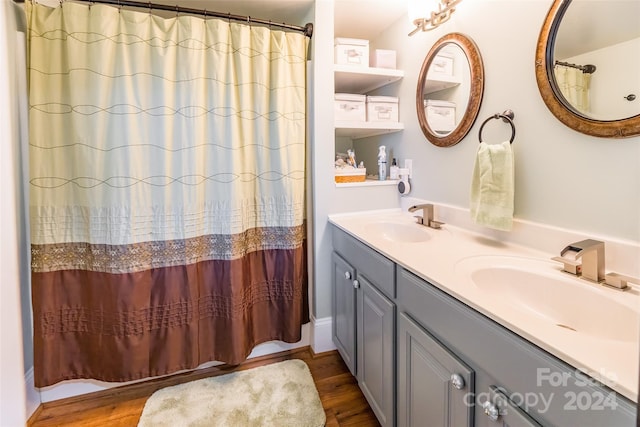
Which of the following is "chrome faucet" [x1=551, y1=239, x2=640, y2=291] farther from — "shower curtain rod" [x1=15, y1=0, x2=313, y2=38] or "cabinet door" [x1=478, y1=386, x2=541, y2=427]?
"shower curtain rod" [x1=15, y1=0, x2=313, y2=38]

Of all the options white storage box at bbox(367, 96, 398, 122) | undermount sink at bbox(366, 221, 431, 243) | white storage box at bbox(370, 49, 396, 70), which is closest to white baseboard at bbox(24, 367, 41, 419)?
undermount sink at bbox(366, 221, 431, 243)

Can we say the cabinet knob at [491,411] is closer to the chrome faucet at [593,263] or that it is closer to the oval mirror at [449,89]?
the chrome faucet at [593,263]

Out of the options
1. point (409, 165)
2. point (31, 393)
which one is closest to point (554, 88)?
point (409, 165)

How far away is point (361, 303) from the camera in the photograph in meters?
1.49

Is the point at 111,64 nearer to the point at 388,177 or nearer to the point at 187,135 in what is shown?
the point at 187,135

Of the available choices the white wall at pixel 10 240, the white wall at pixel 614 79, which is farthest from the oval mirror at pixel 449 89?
the white wall at pixel 10 240

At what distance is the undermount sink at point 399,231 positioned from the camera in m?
1.61

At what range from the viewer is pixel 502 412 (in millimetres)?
731

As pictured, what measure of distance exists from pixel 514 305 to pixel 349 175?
1.18m

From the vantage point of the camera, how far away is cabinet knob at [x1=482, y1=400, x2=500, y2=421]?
2.43ft

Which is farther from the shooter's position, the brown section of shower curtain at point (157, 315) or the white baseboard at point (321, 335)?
the white baseboard at point (321, 335)

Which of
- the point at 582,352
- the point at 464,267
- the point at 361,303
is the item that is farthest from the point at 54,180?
the point at 582,352

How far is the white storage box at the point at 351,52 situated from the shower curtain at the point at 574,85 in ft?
3.49

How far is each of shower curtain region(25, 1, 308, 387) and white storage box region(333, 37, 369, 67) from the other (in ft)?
0.76
